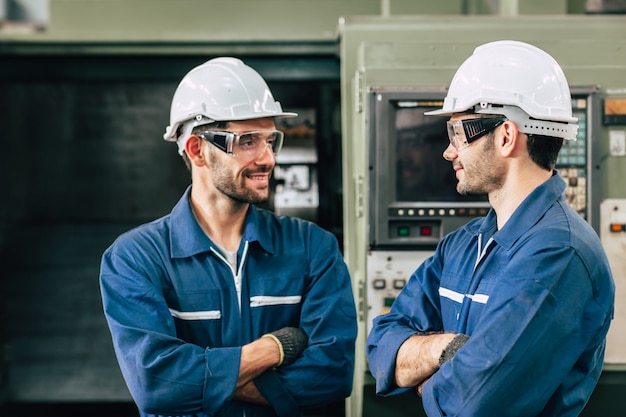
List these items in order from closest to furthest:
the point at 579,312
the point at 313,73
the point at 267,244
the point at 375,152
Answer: the point at 579,312 → the point at 267,244 → the point at 375,152 → the point at 313,73

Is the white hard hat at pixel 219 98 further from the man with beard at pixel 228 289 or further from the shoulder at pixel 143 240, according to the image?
the shoulder at pixel 143 240

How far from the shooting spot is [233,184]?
1.68 metres

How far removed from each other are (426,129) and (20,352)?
2257 mm

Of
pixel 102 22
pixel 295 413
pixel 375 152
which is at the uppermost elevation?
pixel 102 22

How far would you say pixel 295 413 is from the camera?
1576 millimetres

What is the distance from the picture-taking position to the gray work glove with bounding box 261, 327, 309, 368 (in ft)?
5.13

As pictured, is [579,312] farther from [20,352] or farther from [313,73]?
[20,352]

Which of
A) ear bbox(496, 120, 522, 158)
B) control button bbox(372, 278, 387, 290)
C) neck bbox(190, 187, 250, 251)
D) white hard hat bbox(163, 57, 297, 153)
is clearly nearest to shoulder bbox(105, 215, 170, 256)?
neck bbox(190, 187, 250, 251)

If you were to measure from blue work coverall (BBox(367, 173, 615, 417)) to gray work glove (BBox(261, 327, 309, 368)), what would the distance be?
1.15 ft

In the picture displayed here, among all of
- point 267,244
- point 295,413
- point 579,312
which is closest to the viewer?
point 579,312

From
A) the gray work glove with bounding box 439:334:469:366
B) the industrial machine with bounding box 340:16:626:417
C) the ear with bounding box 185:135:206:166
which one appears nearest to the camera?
the gray work glove with bounding box 439:334:469:366

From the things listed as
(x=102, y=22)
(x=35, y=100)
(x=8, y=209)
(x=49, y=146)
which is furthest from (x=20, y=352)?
(x=102, y=22)

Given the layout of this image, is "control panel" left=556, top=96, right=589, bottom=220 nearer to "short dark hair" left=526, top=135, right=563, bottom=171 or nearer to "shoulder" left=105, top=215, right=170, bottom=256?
"short dark hair" left=526, top=135, right=563, bottom=171

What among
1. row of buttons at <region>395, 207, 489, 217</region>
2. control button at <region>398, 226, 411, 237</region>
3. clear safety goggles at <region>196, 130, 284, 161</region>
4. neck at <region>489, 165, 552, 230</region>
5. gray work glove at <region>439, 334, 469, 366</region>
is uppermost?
clear safety goggles at <region>196, 130, 284, 161</region>
